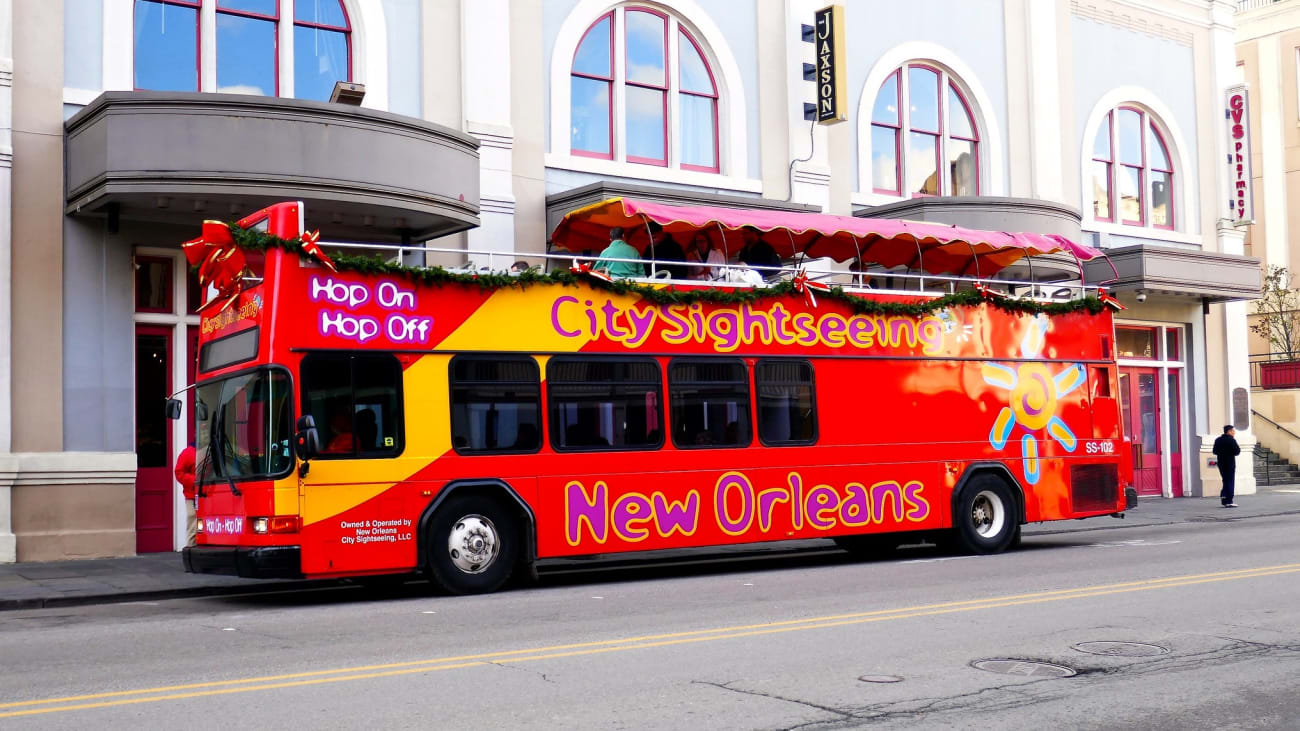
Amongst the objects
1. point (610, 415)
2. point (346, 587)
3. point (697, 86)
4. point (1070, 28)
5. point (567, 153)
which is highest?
point (1070, 28)

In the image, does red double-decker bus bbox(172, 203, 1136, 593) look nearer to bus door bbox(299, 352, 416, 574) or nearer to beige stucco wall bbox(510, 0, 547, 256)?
bus door bbox(299, 352, 416, 574)

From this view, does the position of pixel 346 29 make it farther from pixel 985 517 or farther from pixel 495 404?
pixel 985 517

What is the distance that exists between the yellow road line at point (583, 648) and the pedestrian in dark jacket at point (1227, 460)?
1437 cm

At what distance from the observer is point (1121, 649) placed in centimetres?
861

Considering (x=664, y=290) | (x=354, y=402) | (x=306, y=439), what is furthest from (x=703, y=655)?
(x=664, y=290)

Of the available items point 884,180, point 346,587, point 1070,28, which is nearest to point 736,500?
point 346,587

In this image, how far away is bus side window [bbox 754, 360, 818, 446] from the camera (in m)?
15.0

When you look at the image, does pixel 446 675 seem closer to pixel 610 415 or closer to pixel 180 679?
pixel 180 679

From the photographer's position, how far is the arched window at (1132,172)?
94.4 feet

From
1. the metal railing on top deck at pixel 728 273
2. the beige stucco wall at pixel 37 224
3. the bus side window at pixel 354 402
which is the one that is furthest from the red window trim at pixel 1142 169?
the beige stucco wall at pixel 37 224

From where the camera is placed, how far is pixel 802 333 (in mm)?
15383

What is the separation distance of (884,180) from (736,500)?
1215 centimetres

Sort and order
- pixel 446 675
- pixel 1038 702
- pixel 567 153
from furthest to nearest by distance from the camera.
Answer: pixel 567 153
pixel 446 675
pixel 1038 702

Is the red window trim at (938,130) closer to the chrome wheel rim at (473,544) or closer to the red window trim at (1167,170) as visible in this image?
the red window trim at (1167,170)
